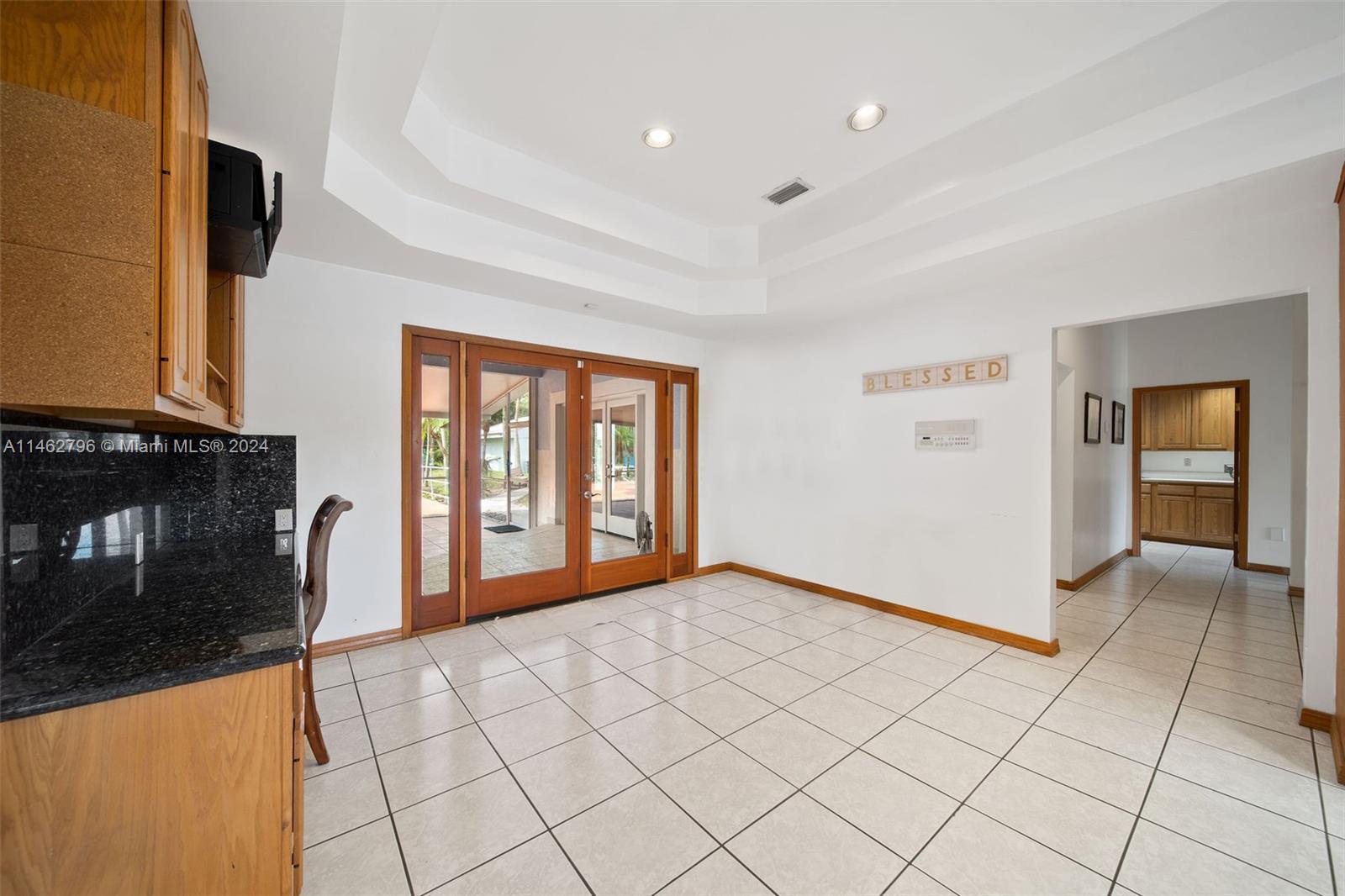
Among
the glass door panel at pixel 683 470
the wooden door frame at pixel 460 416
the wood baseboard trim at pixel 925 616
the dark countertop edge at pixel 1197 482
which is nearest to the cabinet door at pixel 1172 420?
the dark countertop edge at pixel 1197 482

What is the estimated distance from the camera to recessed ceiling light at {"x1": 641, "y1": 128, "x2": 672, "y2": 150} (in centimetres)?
262

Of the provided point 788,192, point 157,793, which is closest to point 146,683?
point 157,793

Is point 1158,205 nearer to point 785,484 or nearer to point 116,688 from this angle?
point 785,484

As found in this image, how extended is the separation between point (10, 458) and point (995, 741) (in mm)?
3776

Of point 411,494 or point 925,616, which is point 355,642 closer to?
point 411,494

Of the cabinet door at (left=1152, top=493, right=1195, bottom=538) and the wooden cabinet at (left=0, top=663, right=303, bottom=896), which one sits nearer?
the wooden cabinet at (left=0, top=663, right=303, bottom=896)

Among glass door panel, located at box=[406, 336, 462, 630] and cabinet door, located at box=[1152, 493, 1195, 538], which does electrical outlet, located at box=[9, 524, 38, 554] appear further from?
cabinet door, located at box=[1152, 493, 1195, 538]

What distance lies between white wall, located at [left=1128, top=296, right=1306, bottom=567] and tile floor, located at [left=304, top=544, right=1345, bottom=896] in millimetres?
2744

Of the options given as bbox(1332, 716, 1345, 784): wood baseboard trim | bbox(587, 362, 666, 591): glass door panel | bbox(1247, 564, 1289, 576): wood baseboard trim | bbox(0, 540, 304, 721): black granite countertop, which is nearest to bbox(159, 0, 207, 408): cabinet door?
bbox(0, 540, 304, 721): black granite countertop

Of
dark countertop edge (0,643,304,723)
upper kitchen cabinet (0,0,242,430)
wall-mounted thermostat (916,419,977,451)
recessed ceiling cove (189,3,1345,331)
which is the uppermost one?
recessed ceiling cove (189,3,1345,331)

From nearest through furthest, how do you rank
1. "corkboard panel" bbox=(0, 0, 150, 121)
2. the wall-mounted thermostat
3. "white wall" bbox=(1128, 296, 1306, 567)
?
"corkboard panel" bbox=(0, 0, 150, 121) → the wall-mounted thermostat → "white wall" bbox=(1128, 296, 1306, 567)

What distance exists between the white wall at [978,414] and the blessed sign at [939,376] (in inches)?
2.4

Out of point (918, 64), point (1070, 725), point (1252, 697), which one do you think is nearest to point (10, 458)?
point (918, 64)

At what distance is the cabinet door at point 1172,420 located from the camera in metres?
7.42
